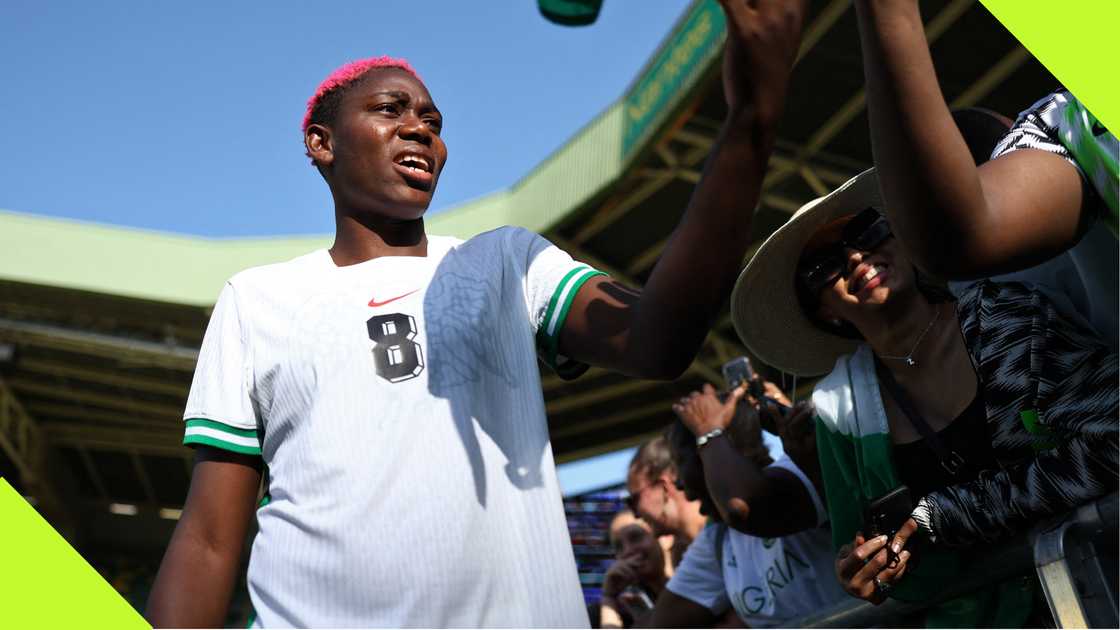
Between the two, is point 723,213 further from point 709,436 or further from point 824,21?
point 824,21

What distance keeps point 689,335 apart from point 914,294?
1.07 m

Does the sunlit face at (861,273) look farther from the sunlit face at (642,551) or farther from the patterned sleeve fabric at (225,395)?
the sunlit face at (642,551)

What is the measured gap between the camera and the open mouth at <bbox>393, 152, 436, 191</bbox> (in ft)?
6.08

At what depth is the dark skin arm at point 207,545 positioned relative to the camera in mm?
1562

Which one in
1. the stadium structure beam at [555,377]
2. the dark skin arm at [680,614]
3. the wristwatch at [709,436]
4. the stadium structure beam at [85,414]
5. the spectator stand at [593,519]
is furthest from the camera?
the stadium structure beam at [85,414]

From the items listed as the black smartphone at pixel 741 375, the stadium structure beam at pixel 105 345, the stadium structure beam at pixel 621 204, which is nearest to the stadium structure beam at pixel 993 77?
the stadium structure beam at pixel 621 204

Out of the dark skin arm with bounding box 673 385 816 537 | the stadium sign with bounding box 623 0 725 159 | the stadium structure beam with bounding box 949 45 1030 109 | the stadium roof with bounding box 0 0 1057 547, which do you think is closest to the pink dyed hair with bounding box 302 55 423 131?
the dark skin arm with bounding box 673 385 816 537

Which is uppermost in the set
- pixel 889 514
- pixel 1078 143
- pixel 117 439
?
pixel 117 439

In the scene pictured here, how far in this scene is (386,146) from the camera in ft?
6.14

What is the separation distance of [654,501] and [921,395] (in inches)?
97.0

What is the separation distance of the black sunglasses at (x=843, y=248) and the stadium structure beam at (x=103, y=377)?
17.8 m

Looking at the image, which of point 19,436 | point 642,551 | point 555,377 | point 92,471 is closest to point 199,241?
point 555,377

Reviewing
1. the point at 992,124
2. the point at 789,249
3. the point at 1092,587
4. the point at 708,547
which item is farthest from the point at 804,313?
the point at 708,547

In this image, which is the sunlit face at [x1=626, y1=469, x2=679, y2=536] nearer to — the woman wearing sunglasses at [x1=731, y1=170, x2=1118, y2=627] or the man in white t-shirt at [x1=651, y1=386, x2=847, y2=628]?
the man in white t-shirt at [x1=651, y1=386, x2=847, y2=628]
